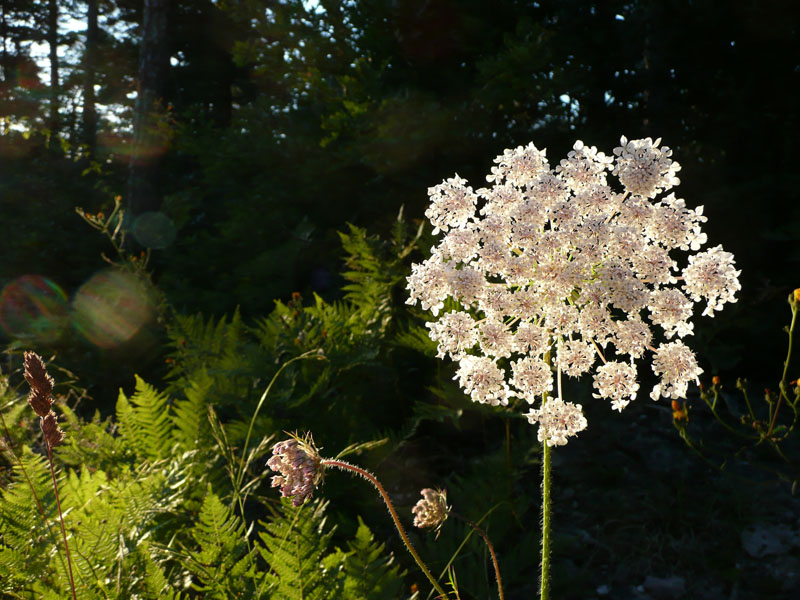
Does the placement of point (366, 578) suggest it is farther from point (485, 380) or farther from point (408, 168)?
point (408, 168)

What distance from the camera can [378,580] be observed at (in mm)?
2014

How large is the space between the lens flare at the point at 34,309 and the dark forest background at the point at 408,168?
0.15 ft

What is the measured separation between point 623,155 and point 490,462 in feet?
6.23

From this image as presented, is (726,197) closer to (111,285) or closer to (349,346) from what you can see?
(349,346)

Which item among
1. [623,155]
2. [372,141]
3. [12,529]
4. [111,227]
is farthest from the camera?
[111,227]

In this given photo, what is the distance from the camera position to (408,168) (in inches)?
199

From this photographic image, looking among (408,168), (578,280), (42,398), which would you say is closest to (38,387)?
(42,398)

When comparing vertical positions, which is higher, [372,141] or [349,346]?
[372,141]

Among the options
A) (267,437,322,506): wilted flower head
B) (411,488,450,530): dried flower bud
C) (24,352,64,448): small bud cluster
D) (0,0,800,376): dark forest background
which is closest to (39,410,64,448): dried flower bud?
(24,352,64,448): small bud cluster

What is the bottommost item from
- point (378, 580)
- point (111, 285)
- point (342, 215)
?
point (378, 580)

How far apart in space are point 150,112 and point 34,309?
3.21 m

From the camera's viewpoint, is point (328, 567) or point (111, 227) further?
point (111, 227)

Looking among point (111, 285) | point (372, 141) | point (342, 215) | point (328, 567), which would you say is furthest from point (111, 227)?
point (328, 567)

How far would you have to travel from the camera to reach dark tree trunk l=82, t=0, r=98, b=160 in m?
15.3
